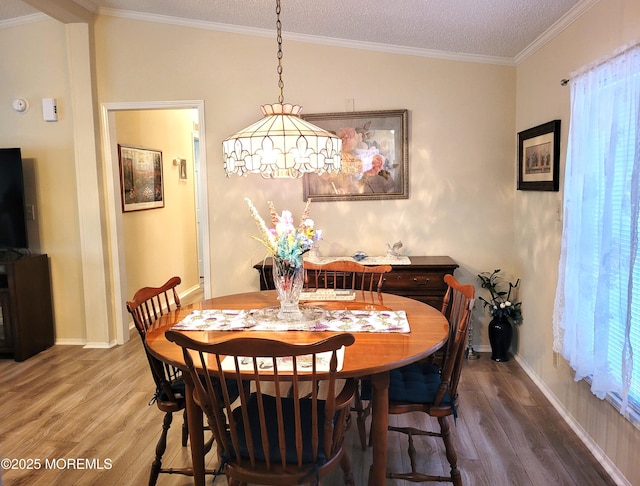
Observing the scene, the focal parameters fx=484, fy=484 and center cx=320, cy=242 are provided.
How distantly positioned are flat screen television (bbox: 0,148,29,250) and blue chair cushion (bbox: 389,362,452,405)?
3.37 meters

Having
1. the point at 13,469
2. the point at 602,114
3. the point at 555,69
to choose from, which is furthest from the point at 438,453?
the point at 555,69

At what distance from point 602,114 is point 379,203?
193cm

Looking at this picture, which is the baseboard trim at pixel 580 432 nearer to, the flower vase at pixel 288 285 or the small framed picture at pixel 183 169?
the flower vase at pixel 288 285

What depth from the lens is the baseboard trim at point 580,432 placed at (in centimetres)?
222

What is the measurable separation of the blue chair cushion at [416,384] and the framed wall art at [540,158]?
143cm

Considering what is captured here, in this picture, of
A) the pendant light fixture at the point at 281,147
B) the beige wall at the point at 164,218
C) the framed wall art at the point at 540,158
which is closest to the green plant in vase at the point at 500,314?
the framed wall art at the point at 540,158

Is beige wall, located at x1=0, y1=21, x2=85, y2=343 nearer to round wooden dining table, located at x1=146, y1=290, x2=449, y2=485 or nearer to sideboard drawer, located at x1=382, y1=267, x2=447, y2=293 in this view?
round wooden dining table, located at x1=146, y1=290, x2=449, y2=485

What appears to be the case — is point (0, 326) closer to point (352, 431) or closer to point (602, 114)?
point (352, 431)

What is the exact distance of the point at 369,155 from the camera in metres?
3.90

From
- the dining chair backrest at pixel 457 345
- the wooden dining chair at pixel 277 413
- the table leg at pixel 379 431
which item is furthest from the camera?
the dining chair backrest at pixel 457 345

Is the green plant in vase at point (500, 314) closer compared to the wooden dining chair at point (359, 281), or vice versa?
the wooden dining chair at point (359, 281)

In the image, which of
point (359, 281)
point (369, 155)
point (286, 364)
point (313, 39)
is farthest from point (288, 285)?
point (313, 39)

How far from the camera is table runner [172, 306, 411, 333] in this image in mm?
2182

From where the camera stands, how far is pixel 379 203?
13.0 feet
